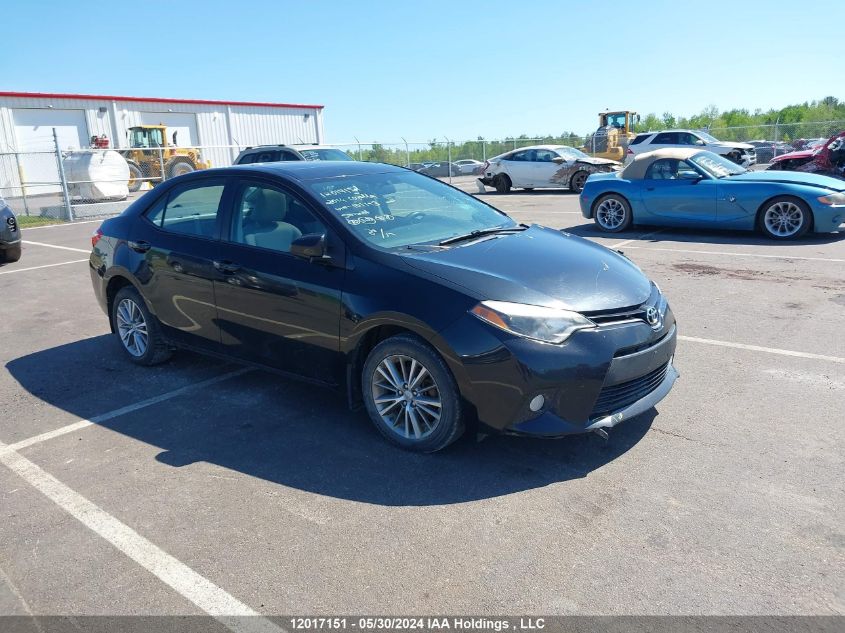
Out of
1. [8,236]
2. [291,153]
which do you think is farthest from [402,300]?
[291,153]

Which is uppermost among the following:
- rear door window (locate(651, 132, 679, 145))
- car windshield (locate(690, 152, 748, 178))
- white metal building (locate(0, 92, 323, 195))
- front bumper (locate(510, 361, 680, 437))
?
white metal building (locate(0, 92, 323, 195))

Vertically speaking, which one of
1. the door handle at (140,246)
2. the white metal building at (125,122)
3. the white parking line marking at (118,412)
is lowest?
the white parking line marking at (118,412)

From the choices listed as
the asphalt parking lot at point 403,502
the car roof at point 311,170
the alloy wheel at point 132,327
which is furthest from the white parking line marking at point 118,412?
the car roof at point 311,170

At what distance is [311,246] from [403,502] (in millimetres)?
1620

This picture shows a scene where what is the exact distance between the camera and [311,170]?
4914 mm

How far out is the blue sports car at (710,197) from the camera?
1042 centimetres

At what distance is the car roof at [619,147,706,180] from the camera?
1139 centimetres

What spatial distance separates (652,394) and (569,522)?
1097 millimetres

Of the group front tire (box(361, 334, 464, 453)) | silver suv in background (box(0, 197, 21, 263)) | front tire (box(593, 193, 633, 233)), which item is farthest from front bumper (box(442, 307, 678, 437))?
silver suv in background (box(0, 197, 21, 263))

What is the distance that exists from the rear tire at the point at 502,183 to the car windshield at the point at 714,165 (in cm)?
1095

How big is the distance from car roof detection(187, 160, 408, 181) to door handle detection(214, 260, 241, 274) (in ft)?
2.18

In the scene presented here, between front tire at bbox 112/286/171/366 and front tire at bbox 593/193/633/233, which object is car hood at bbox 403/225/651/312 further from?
front tire at bbox 593/193/633/233

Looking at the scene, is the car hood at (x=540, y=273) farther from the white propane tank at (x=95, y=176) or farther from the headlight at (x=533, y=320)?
the white propane tank at (x=95, y=176)

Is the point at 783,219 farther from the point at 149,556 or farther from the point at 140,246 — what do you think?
the point at 149,556
